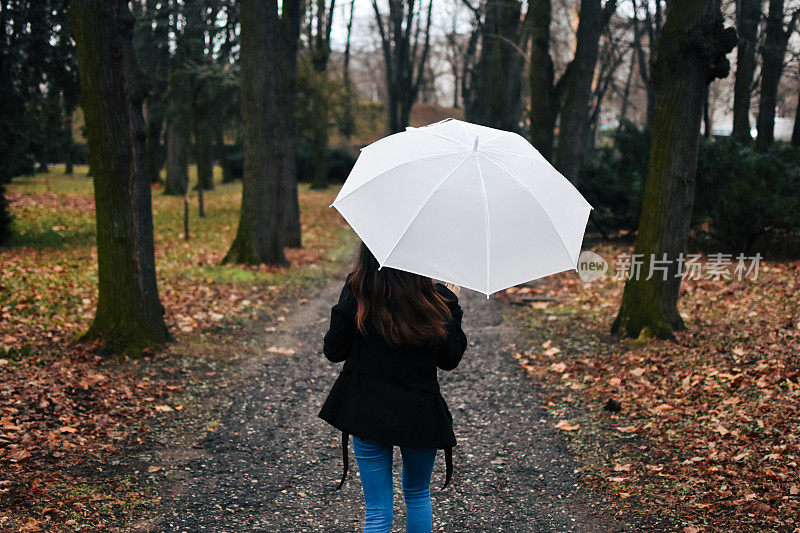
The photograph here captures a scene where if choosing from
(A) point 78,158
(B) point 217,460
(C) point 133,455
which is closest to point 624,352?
(B) point 217,460

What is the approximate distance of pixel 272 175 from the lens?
1318 centimetres

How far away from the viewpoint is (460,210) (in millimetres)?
2881

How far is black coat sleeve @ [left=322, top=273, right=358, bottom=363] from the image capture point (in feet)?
9.45

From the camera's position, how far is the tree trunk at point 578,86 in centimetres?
1312

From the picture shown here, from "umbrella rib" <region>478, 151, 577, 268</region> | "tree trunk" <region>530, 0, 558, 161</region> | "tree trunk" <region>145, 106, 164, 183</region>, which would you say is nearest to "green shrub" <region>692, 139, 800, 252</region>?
"tree trunk" <region>530, 0, 558, 161</region>

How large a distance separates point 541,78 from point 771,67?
7401 mm

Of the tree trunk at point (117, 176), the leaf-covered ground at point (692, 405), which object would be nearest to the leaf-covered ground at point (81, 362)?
the tree trunk at point (117, 176)

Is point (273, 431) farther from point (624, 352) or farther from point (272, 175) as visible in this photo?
point (272, 175)

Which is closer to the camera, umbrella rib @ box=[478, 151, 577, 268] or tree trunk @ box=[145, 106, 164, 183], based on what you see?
umbrella rib @ box=[478, 151, 577, 268]

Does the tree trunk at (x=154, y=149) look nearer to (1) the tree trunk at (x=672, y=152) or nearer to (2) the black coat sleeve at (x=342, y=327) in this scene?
(1) the tree trunk at (x=672, y=152)

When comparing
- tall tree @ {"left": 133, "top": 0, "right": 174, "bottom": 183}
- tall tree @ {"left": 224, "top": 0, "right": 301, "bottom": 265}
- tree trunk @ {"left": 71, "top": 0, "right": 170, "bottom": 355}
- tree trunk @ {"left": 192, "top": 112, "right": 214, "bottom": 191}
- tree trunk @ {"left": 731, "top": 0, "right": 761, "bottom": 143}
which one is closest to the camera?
tree trunk @ {"left": 71, "top": 0, "right": 170, "bottom": 355}

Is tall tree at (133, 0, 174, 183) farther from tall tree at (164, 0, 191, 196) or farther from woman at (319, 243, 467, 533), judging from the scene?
woman at (319, 243, 467, 533)

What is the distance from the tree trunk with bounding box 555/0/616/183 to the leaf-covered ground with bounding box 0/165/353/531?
5.46 meters

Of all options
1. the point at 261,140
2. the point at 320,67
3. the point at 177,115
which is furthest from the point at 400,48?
the point at 261,140
